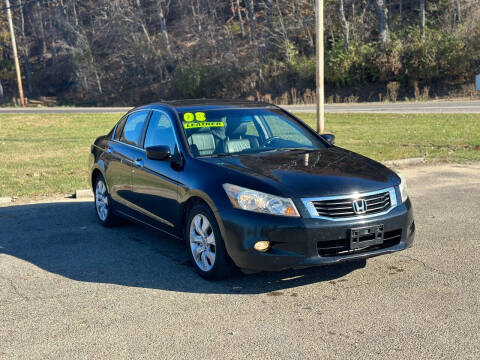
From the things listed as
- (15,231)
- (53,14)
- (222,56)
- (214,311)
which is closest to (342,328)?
(214,311)

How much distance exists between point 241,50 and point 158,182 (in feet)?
151

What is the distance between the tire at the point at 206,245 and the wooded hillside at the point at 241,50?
30.5 metres

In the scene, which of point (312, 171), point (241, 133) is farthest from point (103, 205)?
point (312, 171)

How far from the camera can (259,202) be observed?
488 cm

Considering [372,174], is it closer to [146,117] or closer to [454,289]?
[454,289]

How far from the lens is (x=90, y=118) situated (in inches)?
1089

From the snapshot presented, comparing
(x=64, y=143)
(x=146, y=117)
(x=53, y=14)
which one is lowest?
(x=64, y=143)

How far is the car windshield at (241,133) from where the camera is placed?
5992mm

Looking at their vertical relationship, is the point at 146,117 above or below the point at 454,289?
above

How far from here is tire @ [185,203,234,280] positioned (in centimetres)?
507

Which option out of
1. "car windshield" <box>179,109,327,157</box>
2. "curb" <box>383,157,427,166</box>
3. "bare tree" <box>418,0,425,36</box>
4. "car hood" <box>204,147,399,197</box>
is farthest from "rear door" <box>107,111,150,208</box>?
"bare tree" <box>418,0,425,36</box>

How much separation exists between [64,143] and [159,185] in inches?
524

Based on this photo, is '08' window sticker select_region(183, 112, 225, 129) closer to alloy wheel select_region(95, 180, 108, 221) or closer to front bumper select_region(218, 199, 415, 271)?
front bumper select_region(218, 199, 415, 271)

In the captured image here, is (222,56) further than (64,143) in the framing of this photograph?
Yes
